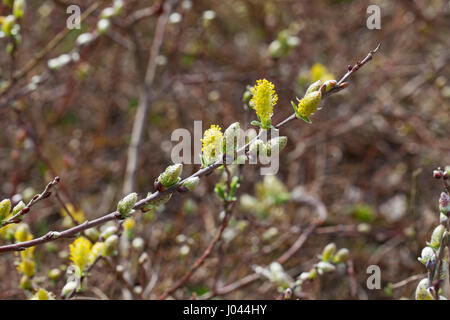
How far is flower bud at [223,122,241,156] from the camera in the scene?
1022mm

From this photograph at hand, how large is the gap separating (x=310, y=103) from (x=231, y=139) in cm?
19

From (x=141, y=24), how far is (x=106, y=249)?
2.61 metres

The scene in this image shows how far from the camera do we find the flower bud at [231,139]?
40.3 inches

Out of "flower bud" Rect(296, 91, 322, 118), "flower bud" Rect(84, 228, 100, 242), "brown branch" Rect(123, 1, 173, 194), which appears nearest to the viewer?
"flower bud" Rect(296, 91, 322, 118)

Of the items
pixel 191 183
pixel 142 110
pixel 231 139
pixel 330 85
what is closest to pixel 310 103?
pixel 330 85

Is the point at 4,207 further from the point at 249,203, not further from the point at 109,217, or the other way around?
the point at 249,203

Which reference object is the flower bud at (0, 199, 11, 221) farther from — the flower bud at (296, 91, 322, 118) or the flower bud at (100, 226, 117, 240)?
the flower bud at (296, 91, 322, 118)

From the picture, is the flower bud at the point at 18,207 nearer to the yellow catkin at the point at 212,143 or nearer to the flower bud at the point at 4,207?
the flower bud at the point at 4,207

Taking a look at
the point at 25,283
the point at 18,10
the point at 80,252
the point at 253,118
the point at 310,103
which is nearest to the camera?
the point at 310,103

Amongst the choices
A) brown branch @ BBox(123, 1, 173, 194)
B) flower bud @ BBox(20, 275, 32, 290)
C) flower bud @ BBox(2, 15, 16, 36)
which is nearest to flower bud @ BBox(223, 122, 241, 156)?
flower bud @ BBox(20, 275, 32, 290)

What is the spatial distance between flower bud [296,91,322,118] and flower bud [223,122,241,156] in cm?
14

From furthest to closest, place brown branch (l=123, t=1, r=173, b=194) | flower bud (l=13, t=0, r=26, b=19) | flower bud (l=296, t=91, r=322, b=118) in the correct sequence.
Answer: brown branch (l=123, t=1, r=173, b=194) → flower bud (l=13, t=0, r=26, b=19) → flower bud (l=296, t=91, r=322, b=118)

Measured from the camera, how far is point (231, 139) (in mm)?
A: 1025
